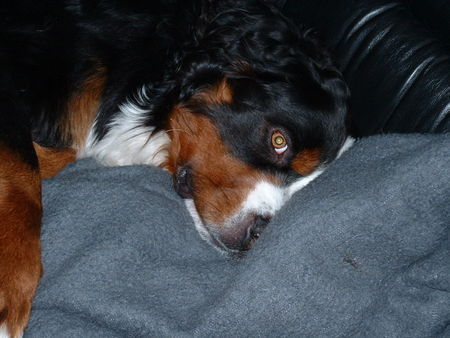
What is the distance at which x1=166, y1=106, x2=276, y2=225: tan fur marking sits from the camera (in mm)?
2090

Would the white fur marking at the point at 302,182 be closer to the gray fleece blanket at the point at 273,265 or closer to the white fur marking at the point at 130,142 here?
the gray fleece blanket at the point at 273,265

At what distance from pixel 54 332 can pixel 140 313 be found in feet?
0.80

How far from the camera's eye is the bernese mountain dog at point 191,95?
2.12m

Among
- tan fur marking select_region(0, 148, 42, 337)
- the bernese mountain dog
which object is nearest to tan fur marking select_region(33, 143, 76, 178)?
the bernese mountain dog

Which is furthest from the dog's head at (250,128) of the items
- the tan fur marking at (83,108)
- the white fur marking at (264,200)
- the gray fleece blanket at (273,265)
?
the tan fur marking at (83,108)

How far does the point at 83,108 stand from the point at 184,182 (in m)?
0.48

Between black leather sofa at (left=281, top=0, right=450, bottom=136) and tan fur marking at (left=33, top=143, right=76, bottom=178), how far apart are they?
1.15 metres

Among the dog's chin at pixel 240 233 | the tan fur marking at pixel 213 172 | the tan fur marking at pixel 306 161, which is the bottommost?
the dog's chin at pixel 240 233

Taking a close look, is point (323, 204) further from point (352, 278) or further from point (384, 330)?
point (384, 330)

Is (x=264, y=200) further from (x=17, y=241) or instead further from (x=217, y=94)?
(x=17, y=241)

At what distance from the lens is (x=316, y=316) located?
182 cm

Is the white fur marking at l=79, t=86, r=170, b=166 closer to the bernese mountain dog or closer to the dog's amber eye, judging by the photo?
the bernese mountain dog

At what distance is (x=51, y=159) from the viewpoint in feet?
7.62

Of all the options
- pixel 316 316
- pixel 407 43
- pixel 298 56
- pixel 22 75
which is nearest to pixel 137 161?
pixel 22 75
